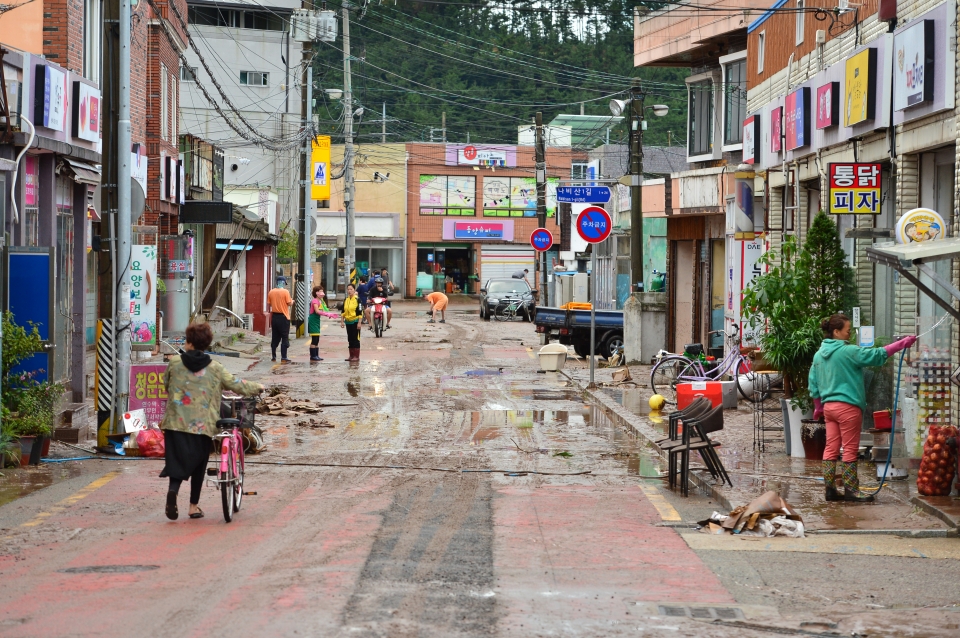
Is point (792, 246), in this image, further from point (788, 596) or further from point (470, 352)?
point (470, 352)

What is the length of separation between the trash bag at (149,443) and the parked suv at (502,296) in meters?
34.7

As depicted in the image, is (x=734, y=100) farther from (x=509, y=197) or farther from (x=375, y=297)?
(x=509, y=197)

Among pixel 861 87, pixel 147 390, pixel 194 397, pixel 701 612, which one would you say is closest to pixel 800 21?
pixel 861 87

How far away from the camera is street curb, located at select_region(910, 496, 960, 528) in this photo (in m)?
9.47

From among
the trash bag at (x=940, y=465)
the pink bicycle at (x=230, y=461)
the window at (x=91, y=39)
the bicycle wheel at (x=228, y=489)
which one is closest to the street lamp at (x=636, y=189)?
the window at (x=91, y=39)

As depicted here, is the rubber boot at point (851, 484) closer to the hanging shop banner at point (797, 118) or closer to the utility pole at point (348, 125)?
the hanging shop banner at point (797, 118)

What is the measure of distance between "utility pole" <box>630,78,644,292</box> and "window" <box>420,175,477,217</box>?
Answer: 41.7 meters

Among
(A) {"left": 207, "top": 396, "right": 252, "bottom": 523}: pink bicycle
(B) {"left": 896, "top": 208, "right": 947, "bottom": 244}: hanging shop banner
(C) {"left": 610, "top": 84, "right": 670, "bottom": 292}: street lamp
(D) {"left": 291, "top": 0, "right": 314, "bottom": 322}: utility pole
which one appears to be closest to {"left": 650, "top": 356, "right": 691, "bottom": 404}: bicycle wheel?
(C) {"left": 610, "top": 84, "right": 670, "bottom": 292}: street lamp

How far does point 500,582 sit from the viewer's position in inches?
299

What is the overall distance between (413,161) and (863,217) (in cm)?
5498

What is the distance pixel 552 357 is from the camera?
25.6 m

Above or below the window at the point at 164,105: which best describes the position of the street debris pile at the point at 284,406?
below

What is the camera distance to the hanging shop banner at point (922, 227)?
11.8 m

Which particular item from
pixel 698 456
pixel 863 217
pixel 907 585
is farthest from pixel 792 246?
pixel 907 585
